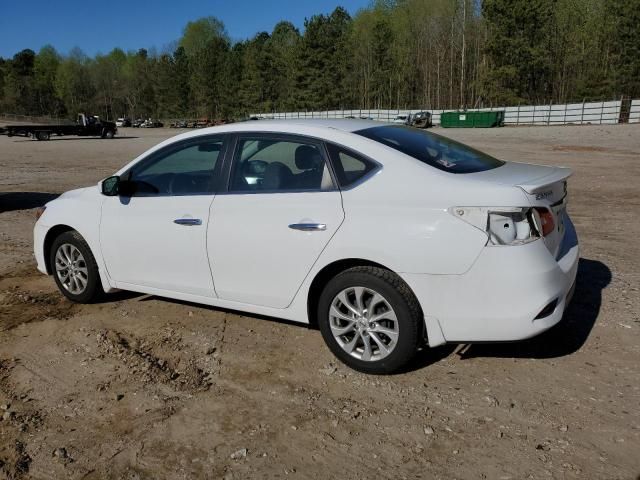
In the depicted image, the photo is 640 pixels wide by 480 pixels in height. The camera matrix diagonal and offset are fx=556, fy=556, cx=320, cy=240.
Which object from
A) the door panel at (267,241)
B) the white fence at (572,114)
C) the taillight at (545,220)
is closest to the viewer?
the taillight at (545,220)

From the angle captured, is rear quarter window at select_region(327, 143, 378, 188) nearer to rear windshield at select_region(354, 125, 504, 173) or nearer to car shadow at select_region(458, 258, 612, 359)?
rear windshield at select_region(354, 125, 504, 173)

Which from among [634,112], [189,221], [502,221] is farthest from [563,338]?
[634,112]

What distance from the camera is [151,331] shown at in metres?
4.55

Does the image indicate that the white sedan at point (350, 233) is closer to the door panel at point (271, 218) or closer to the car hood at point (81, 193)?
the door panel at point (271, 218)

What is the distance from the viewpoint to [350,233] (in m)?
3.50

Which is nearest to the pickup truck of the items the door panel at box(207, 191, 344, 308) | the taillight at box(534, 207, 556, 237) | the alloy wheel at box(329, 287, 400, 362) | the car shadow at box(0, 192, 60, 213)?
→ the car shadow at box(0, 192, 60, 213)

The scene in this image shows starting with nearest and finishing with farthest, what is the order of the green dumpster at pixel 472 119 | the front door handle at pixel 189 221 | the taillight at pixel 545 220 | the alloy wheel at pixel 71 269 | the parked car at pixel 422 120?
the taillight at pixel 545 220 → the front door handle at pixel 189 221 → the alloy wheel at pixel 71 269 → the green dumpster at pixel 472 119 → the parked car at pixel 422 120

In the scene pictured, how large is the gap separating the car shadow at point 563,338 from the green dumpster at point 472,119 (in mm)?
50610

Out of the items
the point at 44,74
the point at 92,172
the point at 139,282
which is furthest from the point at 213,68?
the point at 139,282

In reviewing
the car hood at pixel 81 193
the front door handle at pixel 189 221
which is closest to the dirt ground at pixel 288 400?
the front door handle at pixel 189 221

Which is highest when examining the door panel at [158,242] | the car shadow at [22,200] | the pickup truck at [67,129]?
the door panel at [158,242]

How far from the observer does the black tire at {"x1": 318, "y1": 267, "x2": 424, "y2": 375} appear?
340 cm

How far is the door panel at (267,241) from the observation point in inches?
144

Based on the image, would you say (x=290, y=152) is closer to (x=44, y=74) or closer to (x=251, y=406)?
(x=251, y=406)
